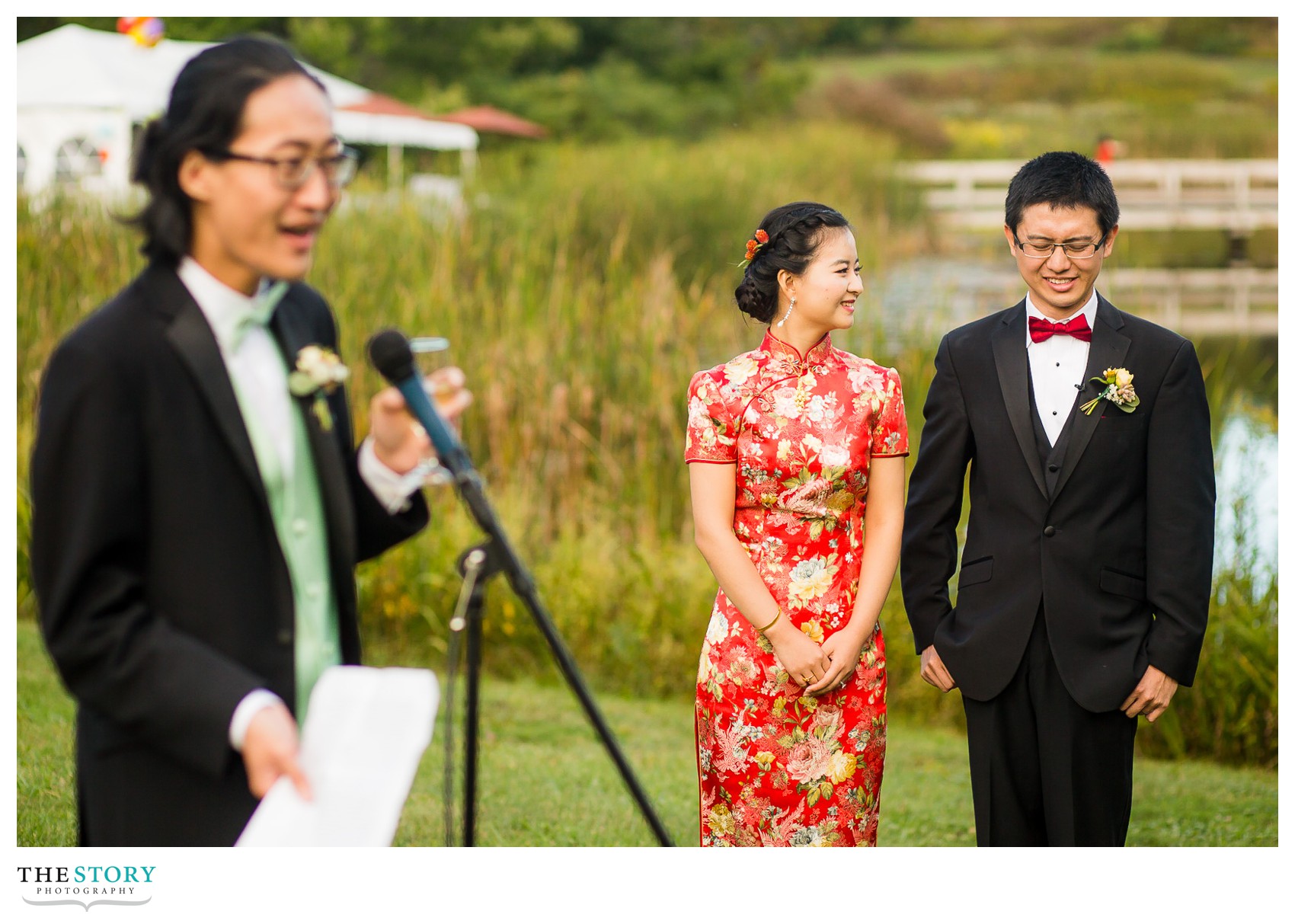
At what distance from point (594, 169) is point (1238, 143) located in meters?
12.1

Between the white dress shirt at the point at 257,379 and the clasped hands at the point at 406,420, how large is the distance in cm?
2

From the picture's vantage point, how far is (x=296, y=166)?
2092 millimetres

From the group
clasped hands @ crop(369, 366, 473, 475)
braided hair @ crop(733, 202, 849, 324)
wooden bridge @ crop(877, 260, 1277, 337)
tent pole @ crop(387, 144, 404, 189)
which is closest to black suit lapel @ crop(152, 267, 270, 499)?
clasped hands @ crop(369, 366, 473, 475)

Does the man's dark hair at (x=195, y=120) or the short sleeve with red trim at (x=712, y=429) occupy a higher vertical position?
the man's dark hair at (x=195, y=120)

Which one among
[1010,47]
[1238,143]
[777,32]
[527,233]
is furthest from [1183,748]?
[1010,47]

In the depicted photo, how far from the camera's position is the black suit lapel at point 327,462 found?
7.04 feet

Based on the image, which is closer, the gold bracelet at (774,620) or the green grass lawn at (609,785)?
the gold bracelet at (774,620)

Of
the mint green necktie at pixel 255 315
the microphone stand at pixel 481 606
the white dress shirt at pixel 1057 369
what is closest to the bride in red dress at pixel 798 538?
the white dress shirt at pixel 1057 369

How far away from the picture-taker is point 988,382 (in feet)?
10.4

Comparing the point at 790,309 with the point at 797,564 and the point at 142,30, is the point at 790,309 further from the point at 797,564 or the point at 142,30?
the point at 142,30

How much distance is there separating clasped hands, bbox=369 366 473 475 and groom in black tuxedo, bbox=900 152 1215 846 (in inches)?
55.9

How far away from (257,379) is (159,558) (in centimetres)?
31

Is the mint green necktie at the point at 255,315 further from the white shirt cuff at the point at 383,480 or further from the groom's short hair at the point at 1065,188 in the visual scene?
the groom's short hair at the point at 1065,188

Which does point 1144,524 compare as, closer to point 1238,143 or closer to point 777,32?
point 1238,143
